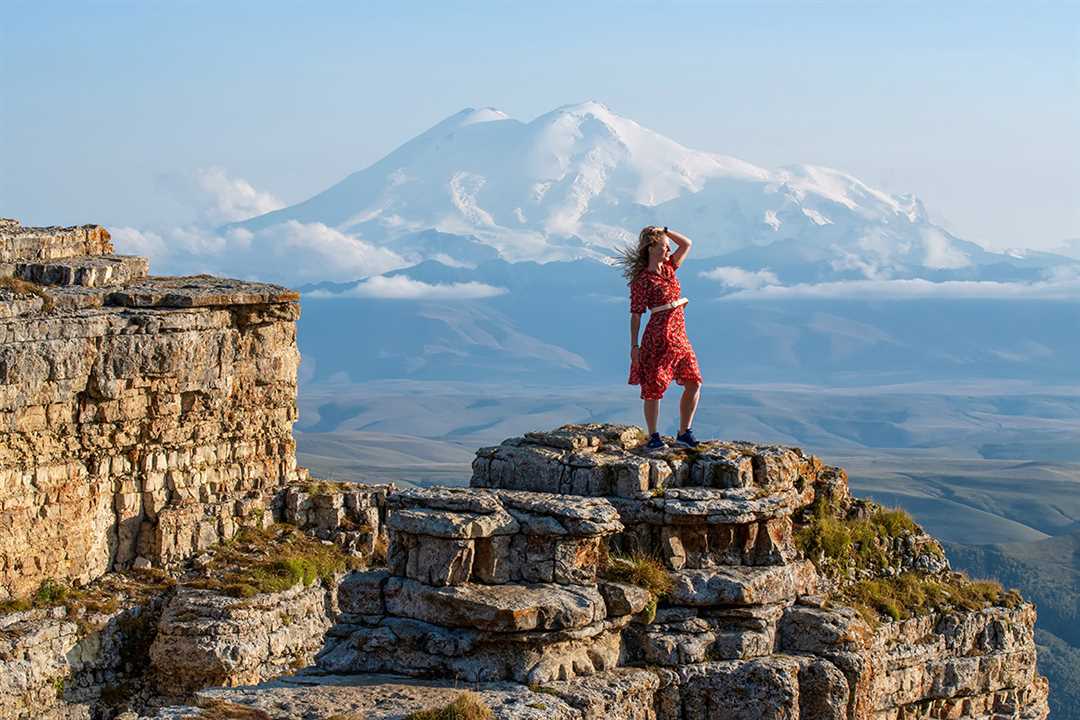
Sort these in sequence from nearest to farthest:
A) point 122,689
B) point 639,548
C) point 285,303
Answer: point 639,548
point 122,689
point 285,303

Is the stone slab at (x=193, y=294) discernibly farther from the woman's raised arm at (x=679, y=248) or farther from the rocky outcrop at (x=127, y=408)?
Result: the woman's raised arm at (x=679, y=248)

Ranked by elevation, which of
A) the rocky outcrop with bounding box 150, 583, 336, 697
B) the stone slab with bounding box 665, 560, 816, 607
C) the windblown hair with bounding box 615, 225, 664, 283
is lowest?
the rocky outcrop with bounding box 150, 583, 336, 697

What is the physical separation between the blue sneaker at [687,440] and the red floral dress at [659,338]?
61cm

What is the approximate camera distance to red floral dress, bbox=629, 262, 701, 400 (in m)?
25.2

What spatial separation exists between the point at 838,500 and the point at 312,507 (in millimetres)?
15758

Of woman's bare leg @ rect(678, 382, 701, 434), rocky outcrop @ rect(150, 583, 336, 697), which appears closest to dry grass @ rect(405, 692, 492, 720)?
woman's bare leg @ rect(678, 382, 701, 434)

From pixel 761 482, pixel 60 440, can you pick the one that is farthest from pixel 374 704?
pixel 60 440

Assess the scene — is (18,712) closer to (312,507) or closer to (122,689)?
(122,689)

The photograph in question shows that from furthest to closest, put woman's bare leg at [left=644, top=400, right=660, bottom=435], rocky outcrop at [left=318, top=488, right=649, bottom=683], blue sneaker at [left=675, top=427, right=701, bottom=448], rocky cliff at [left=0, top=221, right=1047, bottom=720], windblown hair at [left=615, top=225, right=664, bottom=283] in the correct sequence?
woman's bare leg at [left=644, top=400, right=660, bottom=435]
blue sneaker at [left=675, top=427, right=701, bottom=448]
windblown hair at [left=615, top=225, right=664, bottom=283]
rocky cliff at [left=0, top=221, right=1047, bottom=720]
rocky outcrop at [left=318, top=488, right=649, bottom=683]

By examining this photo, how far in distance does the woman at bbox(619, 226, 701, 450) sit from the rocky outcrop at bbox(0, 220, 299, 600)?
12.9m

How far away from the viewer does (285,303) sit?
40.4m

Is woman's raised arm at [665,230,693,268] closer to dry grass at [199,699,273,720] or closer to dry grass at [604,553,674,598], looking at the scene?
dry grass at [604,553,674,598]

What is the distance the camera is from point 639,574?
21.9 m

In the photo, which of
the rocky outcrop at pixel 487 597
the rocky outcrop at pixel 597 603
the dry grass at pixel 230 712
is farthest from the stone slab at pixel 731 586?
the dry grass at pixel 230 712
